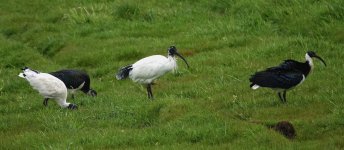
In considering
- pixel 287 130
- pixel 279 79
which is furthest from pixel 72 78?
pixel 287 130

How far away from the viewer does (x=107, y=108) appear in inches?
503

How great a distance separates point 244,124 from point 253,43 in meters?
7.68

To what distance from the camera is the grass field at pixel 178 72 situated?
411 inches

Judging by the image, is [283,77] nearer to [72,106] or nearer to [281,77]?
[281,77]

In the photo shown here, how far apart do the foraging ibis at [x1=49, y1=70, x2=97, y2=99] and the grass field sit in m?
0.27

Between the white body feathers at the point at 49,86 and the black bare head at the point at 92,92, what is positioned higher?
the white body feathers at the point at 49,86

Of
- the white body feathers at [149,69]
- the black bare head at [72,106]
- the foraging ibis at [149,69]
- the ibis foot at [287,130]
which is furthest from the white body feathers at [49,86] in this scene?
the ibis foot at [287,130]

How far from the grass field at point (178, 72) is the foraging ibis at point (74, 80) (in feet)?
0.88

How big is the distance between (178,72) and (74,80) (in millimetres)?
2937

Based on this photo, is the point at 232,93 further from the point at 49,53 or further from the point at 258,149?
the point at 49,53

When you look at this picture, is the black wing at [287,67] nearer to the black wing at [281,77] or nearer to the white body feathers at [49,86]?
the black wing at [281,77]

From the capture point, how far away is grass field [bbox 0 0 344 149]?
10.4 meters

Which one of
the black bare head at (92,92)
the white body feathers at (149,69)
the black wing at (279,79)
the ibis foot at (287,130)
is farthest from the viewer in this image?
the black bare head at (92,92)

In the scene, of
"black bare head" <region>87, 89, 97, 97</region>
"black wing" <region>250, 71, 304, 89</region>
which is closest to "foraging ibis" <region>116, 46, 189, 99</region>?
"black bare head" <region>87, 89, 97, 97</region>
